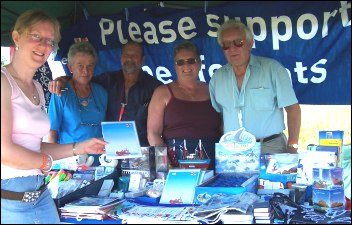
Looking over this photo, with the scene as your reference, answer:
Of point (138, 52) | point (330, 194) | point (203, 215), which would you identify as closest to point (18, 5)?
point (138, 52)

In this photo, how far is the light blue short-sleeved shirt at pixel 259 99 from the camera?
2.85 meters

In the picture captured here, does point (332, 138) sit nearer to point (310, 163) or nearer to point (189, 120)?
point (310, 163)

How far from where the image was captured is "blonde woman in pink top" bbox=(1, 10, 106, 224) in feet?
5.24

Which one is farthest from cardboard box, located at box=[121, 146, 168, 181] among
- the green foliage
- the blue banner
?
the green foliage

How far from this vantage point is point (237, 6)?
3.51 meters

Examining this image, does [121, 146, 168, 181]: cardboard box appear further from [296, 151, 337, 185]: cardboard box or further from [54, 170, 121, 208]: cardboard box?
[296, 151, 337, 185]: cardboard box

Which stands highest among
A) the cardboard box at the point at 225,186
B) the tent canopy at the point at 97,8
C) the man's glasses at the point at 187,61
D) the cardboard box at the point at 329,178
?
the tent canopy at the point at 97,8

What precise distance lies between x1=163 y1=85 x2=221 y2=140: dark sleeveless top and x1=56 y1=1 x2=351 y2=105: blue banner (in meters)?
1.05

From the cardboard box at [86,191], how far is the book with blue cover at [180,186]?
17.4 inches

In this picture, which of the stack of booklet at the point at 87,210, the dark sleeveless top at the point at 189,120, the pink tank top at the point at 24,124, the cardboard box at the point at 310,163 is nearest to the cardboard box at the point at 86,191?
the stack of booklet at the point at 87,210

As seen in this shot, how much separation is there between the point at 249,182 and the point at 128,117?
1363 mm

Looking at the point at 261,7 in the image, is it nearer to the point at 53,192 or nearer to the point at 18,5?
the point at 18,5

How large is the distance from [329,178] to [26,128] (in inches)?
56.7

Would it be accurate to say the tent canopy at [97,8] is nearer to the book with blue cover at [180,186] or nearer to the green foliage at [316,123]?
the book with blue cover at [180,186]
